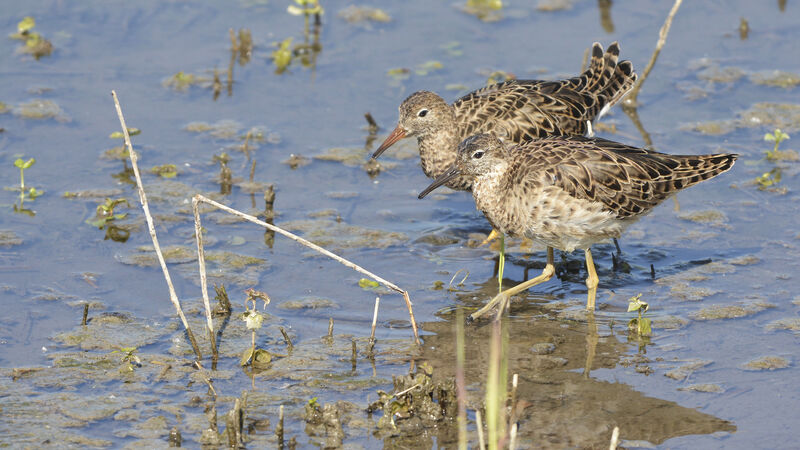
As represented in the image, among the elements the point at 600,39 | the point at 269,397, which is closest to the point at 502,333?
the point at 269,397

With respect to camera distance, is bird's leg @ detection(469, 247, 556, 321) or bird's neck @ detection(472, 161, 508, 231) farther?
bird's neck @ detection(472, 161, 508, 231)

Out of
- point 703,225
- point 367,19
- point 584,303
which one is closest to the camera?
point 584,303

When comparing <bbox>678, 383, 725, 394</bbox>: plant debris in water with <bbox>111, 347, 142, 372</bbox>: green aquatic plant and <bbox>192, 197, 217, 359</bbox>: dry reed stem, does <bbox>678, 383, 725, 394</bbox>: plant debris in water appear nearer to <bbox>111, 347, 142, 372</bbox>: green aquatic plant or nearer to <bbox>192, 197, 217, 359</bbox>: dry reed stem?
<bbox>192, 197, 217, 359</bbox>: dry reed stem

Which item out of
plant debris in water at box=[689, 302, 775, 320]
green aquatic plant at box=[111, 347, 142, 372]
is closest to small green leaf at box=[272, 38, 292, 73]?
green aquatic plant at box=[111, 347, 142, 372]

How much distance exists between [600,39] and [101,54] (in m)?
5.89

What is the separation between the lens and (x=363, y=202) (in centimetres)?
984

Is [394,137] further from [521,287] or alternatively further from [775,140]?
[775,140]

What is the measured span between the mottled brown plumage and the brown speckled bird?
94 centimetres

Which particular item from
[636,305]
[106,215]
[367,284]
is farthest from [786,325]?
[106,215]

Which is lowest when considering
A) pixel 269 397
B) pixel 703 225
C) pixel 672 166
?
pixel 269 397

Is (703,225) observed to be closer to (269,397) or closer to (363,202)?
(363,202)

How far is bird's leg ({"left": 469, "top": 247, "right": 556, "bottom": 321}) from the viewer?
25.0 ft

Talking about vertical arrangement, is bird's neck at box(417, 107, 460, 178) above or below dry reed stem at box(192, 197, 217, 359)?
above

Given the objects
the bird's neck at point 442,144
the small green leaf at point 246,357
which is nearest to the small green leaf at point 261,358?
the small green leaf at point 246,357
